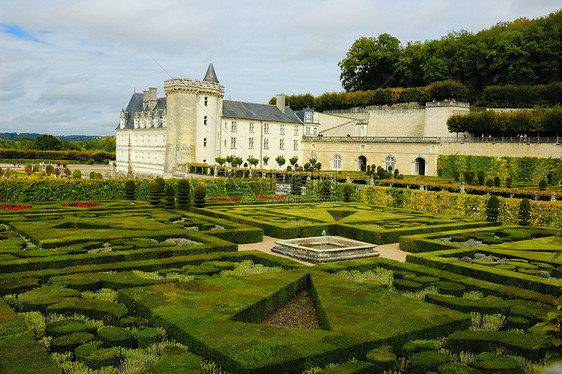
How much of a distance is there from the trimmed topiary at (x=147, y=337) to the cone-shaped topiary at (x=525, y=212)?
16310 mm

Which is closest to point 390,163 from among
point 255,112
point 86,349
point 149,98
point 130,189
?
point 255,112

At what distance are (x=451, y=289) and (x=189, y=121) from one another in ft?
124

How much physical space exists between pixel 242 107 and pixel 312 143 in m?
8.70

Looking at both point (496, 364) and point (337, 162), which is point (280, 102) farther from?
point (496, 364)

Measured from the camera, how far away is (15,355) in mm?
5719

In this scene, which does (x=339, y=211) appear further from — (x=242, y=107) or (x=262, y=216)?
(x=242, y=107)

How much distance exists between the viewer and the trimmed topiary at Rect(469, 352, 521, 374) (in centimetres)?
580

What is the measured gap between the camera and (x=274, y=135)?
5212 cm

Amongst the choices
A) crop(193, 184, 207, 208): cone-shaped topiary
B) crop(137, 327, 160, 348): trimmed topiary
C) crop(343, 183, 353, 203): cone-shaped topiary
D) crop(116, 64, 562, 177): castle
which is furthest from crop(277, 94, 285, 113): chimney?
crop(137, 327, 160, 348): trimmed topiary

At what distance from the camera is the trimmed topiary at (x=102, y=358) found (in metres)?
5.76

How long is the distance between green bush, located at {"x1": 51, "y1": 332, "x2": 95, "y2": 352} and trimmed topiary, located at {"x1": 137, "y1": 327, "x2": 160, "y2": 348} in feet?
1.97

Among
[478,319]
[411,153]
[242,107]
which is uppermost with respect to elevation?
[242,107]

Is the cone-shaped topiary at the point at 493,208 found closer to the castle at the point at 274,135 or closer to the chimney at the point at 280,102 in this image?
the castle at the point at 274,135

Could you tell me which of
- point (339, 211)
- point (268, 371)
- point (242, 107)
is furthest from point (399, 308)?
point (242, 107)
